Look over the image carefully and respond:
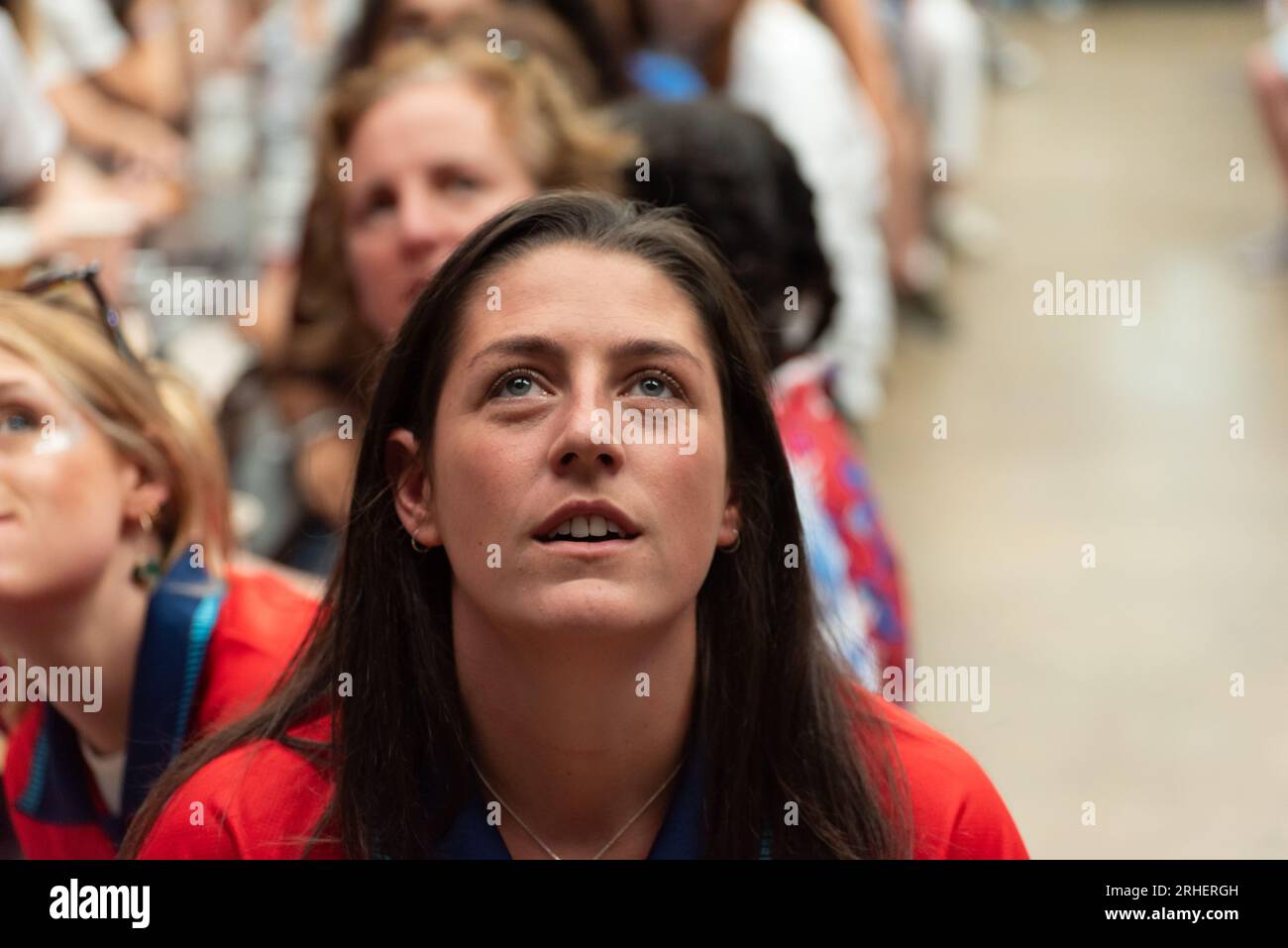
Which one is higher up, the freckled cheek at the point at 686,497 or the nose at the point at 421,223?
the nose at the point at 421,223

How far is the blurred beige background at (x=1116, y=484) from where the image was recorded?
3.57 metres

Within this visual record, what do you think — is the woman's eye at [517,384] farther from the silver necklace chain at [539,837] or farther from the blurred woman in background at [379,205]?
the blurred woman in background at [379,205]

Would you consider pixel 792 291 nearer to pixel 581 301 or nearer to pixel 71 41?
pixel 581 301

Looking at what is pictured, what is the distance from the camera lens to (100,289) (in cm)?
198

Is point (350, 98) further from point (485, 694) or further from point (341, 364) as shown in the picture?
point (485, 694)

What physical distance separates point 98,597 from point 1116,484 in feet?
11.3

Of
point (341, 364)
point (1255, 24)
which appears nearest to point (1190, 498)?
point (341, 364)

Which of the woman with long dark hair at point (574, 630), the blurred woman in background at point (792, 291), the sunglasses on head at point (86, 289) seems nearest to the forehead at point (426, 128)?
the blurred woman in background at point (792, 291)

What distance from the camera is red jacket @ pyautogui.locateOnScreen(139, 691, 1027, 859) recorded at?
62.1 inches

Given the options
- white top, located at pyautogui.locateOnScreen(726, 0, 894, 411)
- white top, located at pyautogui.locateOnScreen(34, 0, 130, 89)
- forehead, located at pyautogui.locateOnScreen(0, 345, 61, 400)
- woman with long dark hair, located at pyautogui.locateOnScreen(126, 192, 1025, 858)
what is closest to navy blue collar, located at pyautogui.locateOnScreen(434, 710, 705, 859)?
woman with long dark hair, located at pyautogui.locateOnScreen(126, 192, 1025, 858)

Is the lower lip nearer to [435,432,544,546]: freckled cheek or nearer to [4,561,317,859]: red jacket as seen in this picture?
[435,432,544,546]: freckled cheek

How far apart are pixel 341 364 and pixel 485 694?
1.45m

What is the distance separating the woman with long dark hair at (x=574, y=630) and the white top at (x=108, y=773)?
0.24 m

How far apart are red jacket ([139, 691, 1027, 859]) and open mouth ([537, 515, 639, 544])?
0.26m
